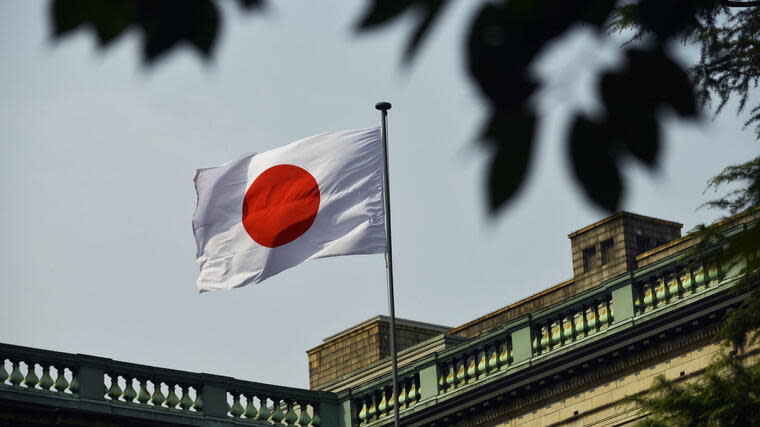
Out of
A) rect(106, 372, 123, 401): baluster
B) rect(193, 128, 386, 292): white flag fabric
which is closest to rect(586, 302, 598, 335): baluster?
rect(193, 128, 386, 292): white flag fabric

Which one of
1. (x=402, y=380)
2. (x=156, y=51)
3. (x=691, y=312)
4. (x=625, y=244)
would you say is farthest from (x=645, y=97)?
(x=625, y=244)

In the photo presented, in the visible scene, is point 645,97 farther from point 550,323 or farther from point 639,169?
point 550,323

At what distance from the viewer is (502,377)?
27.5 meters

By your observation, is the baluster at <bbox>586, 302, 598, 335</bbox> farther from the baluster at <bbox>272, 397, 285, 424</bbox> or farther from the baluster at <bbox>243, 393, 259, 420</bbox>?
the baluster at <bbox>243, 393, 259, 420</bbox>

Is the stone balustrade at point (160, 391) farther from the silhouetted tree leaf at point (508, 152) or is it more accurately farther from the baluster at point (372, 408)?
the silhouetted tree leaf at point (508, 152)

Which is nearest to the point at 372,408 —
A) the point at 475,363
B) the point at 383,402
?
the point at 383,402

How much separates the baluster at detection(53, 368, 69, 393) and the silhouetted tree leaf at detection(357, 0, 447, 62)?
79.4 ft

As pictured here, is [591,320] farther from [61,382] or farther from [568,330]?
[61,382]

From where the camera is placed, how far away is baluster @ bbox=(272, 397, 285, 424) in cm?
2900

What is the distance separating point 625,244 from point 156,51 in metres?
42.2

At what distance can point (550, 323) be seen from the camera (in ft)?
88.6

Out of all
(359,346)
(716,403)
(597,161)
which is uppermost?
(359,346)

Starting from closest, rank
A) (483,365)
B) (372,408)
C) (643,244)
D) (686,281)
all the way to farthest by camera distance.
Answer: (686,281)
(483,365)
(372,408)
(643,244)

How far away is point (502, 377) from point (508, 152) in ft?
79.6
